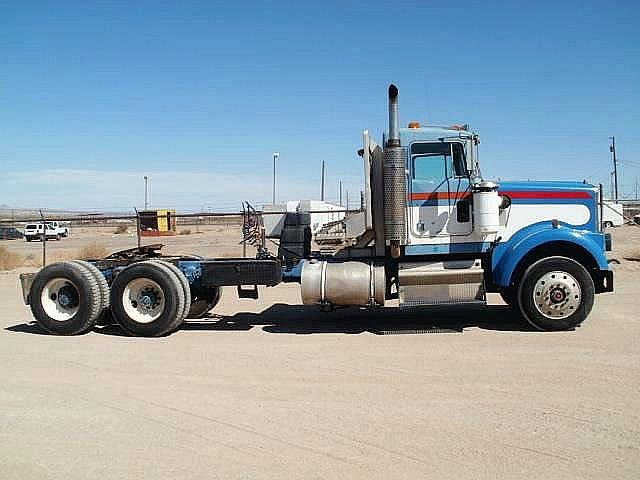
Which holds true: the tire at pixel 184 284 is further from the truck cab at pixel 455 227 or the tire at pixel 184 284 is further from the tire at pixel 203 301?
the truck cab at pixel 455 227

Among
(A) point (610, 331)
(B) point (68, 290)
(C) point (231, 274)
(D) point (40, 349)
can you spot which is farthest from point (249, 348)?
(A) point (610, 331)

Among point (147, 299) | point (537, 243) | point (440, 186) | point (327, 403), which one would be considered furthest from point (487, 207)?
point (147, 299)

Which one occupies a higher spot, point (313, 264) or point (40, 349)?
point (313, 264)

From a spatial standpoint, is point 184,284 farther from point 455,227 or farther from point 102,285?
point 455,227

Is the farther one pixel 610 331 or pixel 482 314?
pixel 482 314

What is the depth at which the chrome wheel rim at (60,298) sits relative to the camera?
9.60 m

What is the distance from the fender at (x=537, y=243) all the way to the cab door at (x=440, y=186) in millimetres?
676

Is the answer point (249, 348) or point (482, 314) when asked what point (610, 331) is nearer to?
point (482, 314)

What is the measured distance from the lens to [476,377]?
6375 millimetres

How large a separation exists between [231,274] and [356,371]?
11.2ft

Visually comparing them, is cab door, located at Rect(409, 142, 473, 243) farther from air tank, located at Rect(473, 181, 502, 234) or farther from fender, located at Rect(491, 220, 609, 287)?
fender, located at Rect(491, 220, 609, 287)

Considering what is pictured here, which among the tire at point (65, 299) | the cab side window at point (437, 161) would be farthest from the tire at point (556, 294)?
the tire at point (65, 299)

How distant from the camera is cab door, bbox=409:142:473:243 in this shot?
9133mm

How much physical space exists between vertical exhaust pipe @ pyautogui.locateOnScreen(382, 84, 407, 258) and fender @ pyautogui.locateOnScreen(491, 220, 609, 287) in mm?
1591
